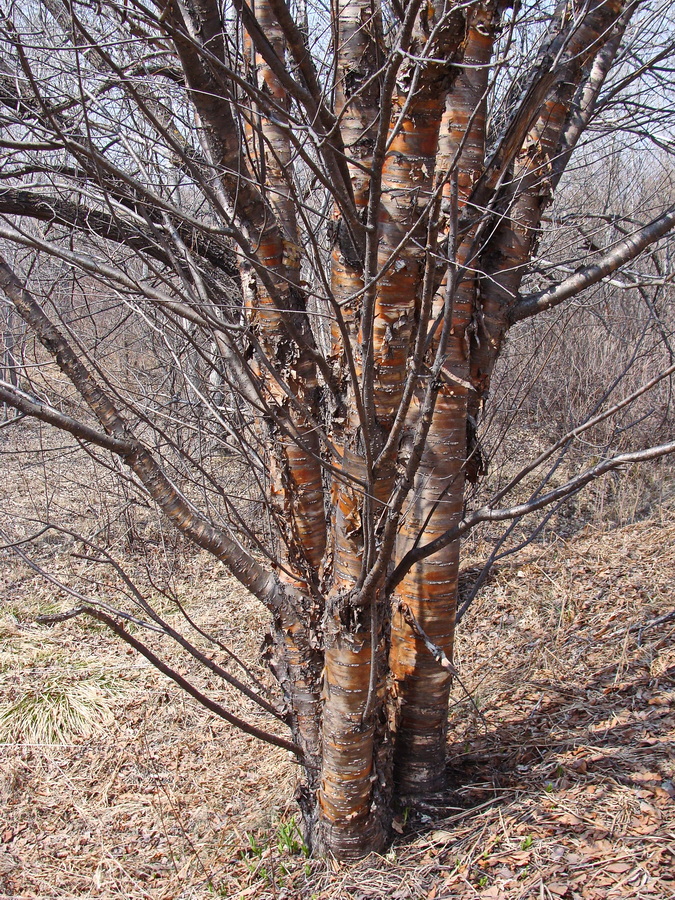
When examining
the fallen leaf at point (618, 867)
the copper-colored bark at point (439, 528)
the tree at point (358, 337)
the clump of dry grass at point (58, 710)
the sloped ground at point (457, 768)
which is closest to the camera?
the tree at point (358, 337)

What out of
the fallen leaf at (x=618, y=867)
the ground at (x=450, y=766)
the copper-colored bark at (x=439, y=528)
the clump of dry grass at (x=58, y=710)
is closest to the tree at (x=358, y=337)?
the copper-colored bark at (x=439, y=528)

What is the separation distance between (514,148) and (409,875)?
2.56 m

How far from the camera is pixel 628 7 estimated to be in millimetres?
1951

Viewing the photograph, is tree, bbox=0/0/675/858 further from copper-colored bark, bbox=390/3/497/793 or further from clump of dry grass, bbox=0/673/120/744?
clump of dry grass, bbox=0/673/120/744

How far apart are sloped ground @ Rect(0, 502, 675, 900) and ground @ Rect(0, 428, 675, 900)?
11 millimetres

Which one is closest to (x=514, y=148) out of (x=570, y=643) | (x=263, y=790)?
(x=570, y=643)

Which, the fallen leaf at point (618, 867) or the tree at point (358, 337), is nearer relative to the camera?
the tree at point (358, 337)

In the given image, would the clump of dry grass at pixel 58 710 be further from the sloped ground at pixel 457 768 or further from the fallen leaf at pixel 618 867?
the fallen leaf at pixel 618 867

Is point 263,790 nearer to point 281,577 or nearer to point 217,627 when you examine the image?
point 281,577

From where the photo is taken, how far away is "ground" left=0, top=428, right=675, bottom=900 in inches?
84.7

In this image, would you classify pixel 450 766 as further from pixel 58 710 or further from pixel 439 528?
pixel 58 710

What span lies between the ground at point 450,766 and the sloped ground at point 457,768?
0.01 metres

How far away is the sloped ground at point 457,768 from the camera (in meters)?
2.14

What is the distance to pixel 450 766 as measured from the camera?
2715 millimetres
